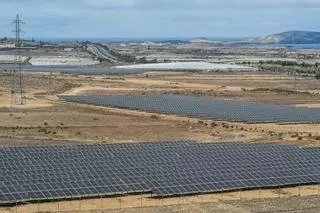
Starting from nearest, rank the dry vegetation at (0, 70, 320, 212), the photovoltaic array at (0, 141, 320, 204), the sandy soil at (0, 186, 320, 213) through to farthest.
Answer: the sandy soil at (0, 186, 320, 213) < the dry vegetation at (0, 70, 320, 212) < the photovoltaic array at (0, 141, 320, 204)

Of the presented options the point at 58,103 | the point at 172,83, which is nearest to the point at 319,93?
the point at 172,83

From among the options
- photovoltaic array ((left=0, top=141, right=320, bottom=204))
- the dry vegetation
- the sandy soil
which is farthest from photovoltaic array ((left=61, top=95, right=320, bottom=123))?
the sandy soil

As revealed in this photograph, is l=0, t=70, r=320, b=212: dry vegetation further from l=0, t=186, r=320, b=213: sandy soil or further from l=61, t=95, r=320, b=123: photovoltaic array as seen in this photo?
l=61, t=95, r=320, b=123: photovoltaic array

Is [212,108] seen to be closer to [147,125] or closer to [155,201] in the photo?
[147,125]

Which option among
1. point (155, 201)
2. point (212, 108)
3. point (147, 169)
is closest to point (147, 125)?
point (212, 108)

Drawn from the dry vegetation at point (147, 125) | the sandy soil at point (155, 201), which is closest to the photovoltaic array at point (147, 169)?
the sandy soil at point (155, 201)

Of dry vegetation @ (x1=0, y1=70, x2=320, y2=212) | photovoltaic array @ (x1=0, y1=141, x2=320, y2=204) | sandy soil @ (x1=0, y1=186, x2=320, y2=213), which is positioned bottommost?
dry vegetation @ (x1=0, y1=70, x2=320, y2=212)

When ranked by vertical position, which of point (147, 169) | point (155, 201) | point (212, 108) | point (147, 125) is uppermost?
point (147, 169)
